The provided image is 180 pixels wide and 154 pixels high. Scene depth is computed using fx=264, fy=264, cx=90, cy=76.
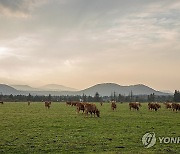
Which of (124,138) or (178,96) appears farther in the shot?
(178,96)

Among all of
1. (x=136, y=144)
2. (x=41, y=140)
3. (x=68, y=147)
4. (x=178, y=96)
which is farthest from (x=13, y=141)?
(x=178, y=96)

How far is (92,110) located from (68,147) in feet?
70.4

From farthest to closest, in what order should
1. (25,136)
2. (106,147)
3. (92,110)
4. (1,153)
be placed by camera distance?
(92,110) → (25,136) → (106,147) → (1,153)

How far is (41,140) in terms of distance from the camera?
17.6 metres

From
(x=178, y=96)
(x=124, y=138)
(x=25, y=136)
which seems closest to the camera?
(x=124, y=138)

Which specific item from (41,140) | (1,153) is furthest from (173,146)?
(1,153)

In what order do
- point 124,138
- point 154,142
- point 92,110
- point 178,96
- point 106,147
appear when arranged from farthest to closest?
point 178,96
point 92,110
point 124,138
point 154,142
point 106,147

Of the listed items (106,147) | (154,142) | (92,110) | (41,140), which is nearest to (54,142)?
(41,140)

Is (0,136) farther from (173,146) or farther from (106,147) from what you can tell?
(173,146)

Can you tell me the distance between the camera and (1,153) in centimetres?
1408

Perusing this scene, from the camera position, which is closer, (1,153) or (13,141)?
(1,153)

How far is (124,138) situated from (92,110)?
61.2 feet

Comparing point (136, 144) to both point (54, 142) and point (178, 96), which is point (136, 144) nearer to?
point (54, 142)

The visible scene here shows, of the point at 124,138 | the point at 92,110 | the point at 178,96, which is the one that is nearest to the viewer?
the point at 124,138
